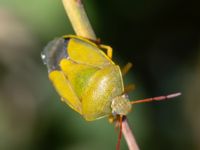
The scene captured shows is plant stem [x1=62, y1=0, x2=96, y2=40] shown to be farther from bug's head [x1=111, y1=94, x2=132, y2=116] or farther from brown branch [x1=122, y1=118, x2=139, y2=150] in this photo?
bug's head [x1=111, y1=94, x2=132, y2=116]

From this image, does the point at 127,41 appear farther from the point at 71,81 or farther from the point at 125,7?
the point at 71,81

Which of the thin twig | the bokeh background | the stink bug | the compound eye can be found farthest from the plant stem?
the bokeh background

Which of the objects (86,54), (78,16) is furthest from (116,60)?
(78,16)

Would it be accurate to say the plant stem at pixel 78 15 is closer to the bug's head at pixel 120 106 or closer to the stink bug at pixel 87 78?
the stink bug at pixel 87 78

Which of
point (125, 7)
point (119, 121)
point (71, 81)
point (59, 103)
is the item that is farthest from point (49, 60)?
point (125, 7)

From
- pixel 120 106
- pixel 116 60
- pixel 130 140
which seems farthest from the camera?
pixel 116 60

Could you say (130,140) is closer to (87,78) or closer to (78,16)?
(78,16)

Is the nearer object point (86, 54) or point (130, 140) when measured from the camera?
point (130, 140)
